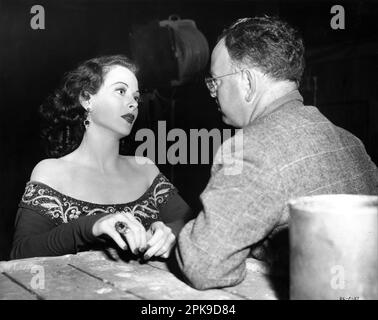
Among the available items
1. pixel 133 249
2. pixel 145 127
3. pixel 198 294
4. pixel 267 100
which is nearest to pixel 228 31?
pixel 267 100

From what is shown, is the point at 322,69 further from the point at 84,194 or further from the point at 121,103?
the point at 84,194

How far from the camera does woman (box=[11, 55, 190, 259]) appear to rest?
2.53 metres

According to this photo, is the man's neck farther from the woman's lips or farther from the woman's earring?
the woman's earring

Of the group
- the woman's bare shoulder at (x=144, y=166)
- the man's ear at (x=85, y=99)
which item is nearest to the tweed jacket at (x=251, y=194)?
the woman's bare shoulder at (x=144, y=166)

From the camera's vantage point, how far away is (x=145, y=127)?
4.88 meters

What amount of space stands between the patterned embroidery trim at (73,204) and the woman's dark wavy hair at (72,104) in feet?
1.55

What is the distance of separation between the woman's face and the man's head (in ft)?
3.77

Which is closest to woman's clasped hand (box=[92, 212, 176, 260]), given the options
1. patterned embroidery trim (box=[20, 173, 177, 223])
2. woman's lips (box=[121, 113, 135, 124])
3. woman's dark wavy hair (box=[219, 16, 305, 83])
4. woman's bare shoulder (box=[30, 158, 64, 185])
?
woman's dark wavy hair (box=[219, 16, 305, 83])

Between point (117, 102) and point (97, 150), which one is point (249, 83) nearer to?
point (117, 102)

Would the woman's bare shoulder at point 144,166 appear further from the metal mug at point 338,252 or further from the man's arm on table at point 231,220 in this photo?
the metal mug at point 338,252

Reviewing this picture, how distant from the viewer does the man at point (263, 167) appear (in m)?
1.20

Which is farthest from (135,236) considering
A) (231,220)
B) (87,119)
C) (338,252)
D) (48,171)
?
(87,119)

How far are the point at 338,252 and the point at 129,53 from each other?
14.5 feet

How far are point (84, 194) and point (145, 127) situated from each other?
2.27 m
